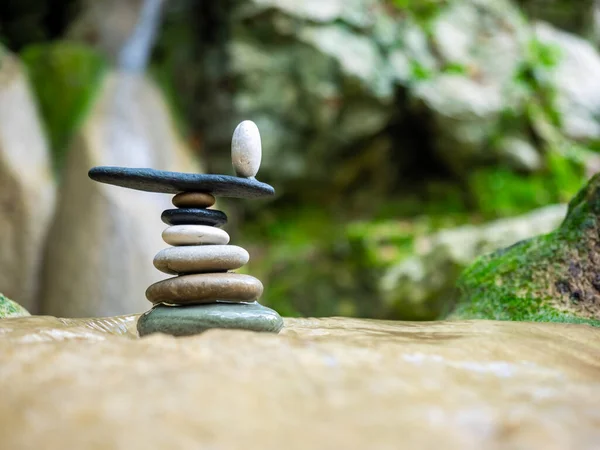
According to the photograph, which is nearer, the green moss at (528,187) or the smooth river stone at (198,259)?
the smooth river stone at (198,259)

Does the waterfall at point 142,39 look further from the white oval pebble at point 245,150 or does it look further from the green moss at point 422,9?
the white oval pebble at point 245,150

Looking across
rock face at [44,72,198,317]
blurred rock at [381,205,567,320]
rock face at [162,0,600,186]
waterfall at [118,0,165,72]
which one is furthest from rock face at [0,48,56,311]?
blurred rock at [381,205,567,320]

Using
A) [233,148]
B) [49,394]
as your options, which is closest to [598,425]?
[49,394]

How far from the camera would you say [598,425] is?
1117 mm

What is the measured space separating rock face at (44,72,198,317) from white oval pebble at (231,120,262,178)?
15.1ft

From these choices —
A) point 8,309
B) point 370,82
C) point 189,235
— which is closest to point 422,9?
point 370,82

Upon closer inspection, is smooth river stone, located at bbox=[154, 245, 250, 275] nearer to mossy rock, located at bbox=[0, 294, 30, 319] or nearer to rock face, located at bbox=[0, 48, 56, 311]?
mossy rock, located at bbox=[0, 294, 30, 319]

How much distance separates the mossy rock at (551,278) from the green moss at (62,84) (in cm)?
626

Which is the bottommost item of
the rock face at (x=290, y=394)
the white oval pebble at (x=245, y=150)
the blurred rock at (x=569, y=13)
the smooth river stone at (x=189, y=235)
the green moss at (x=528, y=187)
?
the rock face at (x=290, y=394)

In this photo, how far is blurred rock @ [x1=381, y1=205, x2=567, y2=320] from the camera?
5426mm

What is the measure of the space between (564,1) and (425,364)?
33.8ft

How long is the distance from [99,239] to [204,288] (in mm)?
5001

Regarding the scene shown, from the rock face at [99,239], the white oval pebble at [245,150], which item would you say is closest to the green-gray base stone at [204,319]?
the white oval pebble at [245,150]

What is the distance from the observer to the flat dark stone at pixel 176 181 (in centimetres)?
221
